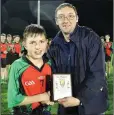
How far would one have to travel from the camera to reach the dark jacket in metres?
1.15

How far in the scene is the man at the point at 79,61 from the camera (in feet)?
3.76

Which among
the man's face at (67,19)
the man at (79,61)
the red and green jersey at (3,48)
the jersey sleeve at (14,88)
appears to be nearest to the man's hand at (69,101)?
the man at (79,61)

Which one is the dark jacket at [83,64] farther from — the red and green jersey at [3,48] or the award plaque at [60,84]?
the red and green jersey at [3,48]

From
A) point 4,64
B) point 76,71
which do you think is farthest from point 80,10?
point 4,64

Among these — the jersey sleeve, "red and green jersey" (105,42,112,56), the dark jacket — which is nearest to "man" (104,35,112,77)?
"red and green jersey" (105,42,112,56)

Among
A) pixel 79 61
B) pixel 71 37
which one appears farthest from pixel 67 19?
pixel 79 61

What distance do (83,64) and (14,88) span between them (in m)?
0.29

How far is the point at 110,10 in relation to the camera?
1.47m

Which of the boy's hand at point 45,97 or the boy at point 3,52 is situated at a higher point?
the boy at point 3,52

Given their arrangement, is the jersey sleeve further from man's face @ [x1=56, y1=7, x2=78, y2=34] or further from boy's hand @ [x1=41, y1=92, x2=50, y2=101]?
man's face @ [x1=56, y1=7, x2=78, y2=34]

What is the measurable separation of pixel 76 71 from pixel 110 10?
1.54 feet

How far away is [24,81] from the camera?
113 centimetres

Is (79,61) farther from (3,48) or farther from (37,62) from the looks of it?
(3,48)

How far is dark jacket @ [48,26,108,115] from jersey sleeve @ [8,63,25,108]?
16 centimetres
